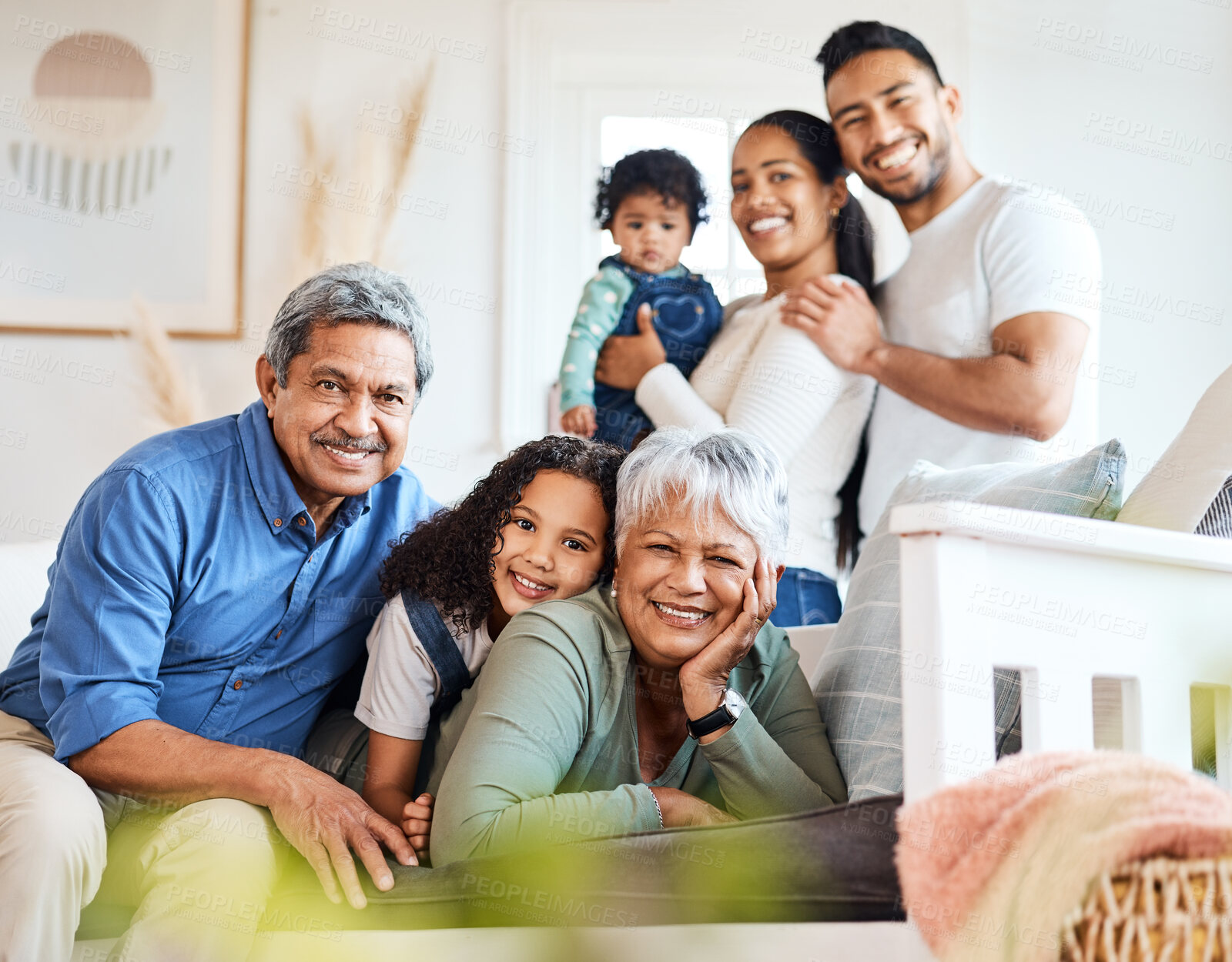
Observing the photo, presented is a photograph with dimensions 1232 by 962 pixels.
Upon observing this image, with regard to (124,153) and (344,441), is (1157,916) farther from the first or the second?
(124,153)

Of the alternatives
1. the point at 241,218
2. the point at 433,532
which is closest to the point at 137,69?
the point at 241,218

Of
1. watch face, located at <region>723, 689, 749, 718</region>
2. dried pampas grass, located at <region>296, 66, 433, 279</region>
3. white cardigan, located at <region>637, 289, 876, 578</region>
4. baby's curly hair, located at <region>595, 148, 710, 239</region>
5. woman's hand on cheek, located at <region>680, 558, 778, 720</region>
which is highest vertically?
dried pampas grass, located at <region>296, 66, 433, 279</region>

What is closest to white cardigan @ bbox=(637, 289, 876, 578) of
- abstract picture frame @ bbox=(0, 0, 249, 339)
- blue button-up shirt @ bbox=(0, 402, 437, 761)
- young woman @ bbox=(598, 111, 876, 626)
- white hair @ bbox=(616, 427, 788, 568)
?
young woman @ bbox=(598, 111, 876, 626)

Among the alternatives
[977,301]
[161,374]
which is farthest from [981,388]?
[161,374]

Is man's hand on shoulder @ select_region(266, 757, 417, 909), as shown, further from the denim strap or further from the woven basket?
the woven basket

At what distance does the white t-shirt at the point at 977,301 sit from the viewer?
2.07 m

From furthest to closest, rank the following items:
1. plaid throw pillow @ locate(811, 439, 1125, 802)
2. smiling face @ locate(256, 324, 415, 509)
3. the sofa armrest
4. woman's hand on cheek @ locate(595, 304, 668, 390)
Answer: woman's hand on cheek @ locate(595, 304, 668, 390) → smiling face @ locate(256, 324, 415, 509) → plaid throw pillow @ locate(811, 439, 1125, 802) → the sofa armrest

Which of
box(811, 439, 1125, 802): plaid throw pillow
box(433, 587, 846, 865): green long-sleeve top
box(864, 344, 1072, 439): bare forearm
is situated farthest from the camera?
box(864, 344, 1072, 439): bare forearm

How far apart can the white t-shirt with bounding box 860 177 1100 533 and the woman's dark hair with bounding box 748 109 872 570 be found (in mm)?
50

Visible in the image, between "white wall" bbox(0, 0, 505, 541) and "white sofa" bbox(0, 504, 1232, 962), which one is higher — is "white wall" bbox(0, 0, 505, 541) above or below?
above

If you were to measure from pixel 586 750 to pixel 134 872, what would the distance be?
57 centimetres

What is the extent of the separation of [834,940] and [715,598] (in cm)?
45

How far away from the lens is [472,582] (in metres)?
1.46

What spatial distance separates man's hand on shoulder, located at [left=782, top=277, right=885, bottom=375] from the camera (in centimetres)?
219
